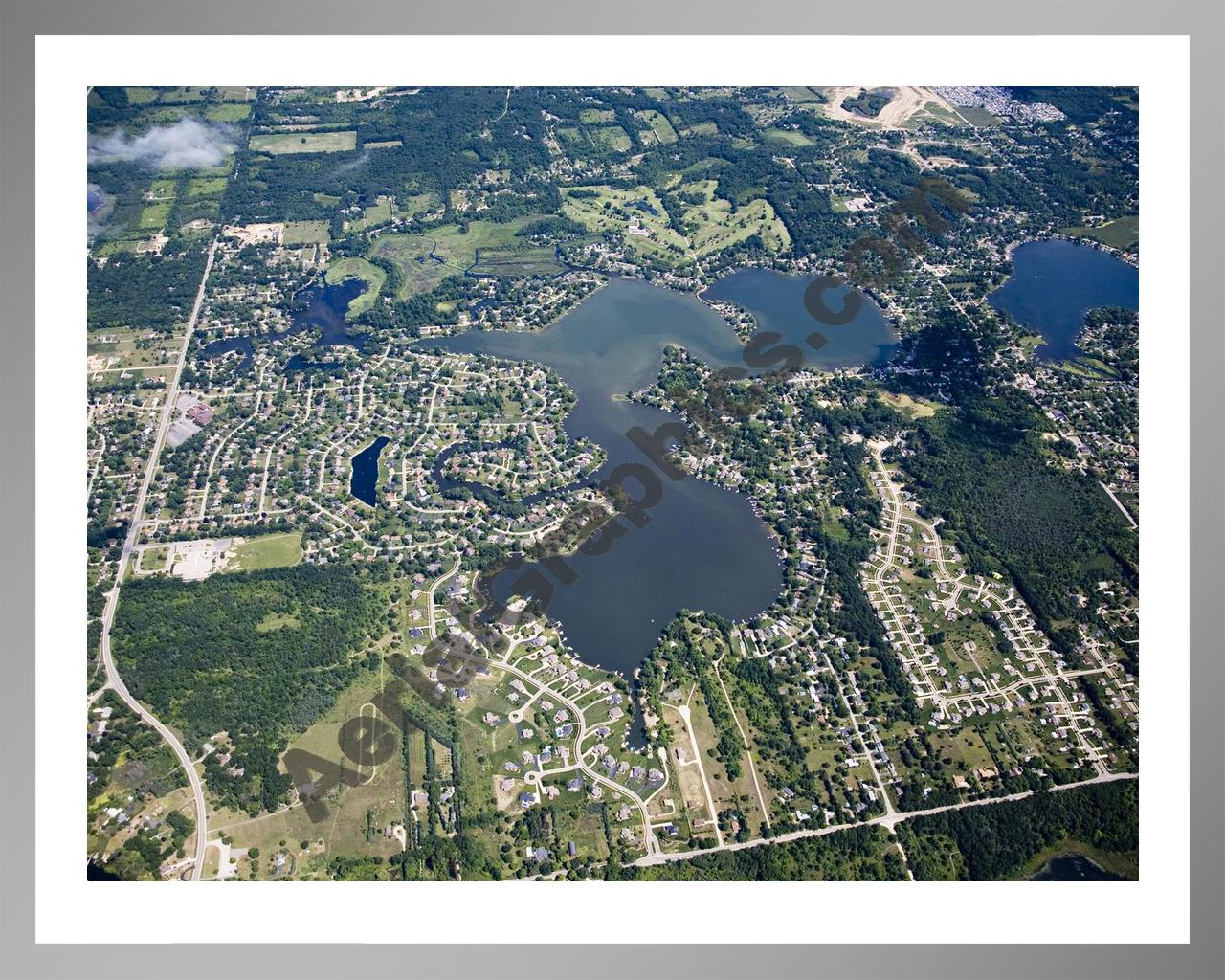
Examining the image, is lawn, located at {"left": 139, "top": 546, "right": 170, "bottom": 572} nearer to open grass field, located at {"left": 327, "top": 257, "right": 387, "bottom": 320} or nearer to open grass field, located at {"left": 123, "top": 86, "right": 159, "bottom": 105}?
open grass field, located at {"left": 327, "top": 257, "right": 387, "bottom": 320}

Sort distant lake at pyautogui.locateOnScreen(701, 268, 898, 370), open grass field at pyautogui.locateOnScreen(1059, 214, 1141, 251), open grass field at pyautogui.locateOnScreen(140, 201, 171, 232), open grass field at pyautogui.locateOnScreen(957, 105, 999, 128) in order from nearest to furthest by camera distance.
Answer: distant lake at pyautogui.locateOnScreen(701, 268, 898, 370)
open grass field at pyautogui.locateOnScreen(140, 201, 171, 232)
open grass field at pyautogui.locateOnScreen(1059, 214, 1141, 251)
open grass field at pyautogui.locateOnScreen(957, 105, 999, 128)

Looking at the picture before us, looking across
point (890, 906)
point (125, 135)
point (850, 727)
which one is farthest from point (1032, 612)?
point (125, 135)

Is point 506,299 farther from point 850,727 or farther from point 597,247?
point 850,727

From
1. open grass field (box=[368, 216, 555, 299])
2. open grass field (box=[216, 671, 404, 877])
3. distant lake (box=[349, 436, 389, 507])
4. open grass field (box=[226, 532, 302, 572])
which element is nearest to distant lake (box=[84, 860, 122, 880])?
open grass field (box=[216, 671, 404, 877])

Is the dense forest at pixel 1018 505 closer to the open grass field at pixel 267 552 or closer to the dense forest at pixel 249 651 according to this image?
the dense forest at pixel 249 651

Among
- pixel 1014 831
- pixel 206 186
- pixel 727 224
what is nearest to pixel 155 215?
pixel 206 186

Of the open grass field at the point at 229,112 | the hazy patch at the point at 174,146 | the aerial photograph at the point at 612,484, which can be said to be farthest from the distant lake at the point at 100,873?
the open grass field at the point at 229,112
